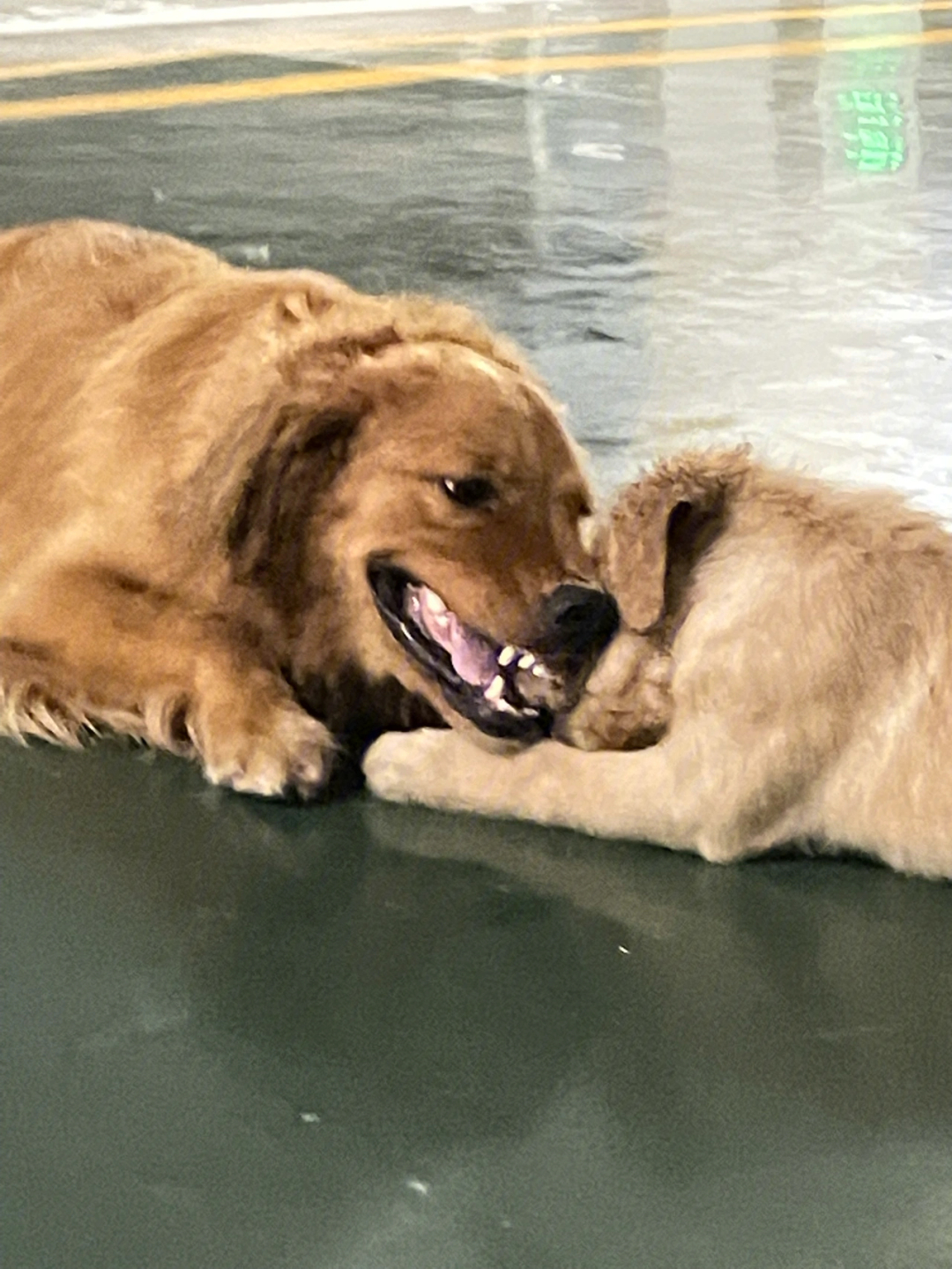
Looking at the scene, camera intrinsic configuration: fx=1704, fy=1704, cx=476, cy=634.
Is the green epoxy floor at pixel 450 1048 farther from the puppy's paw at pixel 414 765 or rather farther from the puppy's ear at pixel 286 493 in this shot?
the puppy's ear at pixel 286 493

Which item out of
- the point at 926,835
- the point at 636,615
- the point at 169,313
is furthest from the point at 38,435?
the point at 926,835

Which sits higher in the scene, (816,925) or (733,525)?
(733,525)

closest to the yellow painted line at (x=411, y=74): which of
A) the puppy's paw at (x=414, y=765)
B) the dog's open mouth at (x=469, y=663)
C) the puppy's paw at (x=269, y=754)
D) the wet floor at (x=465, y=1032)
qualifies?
the wet floor at (x=465, y=1032)

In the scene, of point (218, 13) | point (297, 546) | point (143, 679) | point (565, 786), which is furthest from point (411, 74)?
point (565, 786)

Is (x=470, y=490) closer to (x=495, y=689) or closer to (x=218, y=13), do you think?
(x=495, y=689)

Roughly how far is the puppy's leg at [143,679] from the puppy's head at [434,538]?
0.12 m

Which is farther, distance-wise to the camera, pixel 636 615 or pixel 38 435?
pixel 38 435

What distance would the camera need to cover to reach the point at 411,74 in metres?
7.87

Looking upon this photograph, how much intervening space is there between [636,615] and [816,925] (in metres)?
0.48

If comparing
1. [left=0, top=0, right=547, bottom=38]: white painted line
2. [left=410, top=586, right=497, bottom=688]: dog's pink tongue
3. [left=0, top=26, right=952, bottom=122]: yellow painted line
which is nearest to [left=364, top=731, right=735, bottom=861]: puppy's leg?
[left=410, top=586, right=497, bottom=688]: dog's pink tongue

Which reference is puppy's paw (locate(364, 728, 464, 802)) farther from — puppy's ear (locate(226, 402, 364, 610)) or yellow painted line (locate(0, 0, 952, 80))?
yellow painted line (locate(0, 0, 952, 80))

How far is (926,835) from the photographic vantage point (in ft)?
6.55

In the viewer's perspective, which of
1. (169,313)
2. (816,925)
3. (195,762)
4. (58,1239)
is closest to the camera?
(58,1239)

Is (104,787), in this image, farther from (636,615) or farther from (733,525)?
(733,525)
